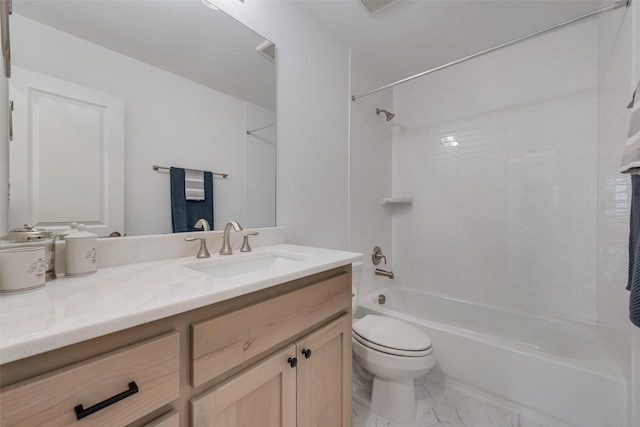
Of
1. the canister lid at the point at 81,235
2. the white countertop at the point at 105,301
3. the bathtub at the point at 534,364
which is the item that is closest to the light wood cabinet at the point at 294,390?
the white countertop at the point at 105,301

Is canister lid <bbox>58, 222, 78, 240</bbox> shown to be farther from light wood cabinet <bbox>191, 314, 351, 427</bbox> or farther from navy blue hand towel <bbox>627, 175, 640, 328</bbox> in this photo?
navy blue hand towel <bbox>627, 175, 640, 328</bbox>

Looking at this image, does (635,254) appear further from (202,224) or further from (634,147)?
(202,224)

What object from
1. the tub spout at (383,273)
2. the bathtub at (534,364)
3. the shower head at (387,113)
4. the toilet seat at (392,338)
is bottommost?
the bathtub at (534,364)

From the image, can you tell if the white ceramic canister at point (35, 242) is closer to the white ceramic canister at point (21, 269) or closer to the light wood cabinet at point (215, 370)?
the white ceramic canister at point (21, 269)

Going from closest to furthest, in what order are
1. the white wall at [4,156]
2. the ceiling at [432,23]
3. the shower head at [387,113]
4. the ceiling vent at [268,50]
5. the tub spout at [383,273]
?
the white wall at [4,156], the ceiling vent at [268,50], the ceiling at [432,23], the tub spout at [383,273], the shower head at [387,113]

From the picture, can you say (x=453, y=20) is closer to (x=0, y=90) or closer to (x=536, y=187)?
(x=536, y=187)

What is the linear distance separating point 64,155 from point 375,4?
1.70 meters

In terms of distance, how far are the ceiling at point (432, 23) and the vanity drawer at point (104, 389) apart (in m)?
1.90

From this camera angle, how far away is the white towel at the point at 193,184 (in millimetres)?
1121

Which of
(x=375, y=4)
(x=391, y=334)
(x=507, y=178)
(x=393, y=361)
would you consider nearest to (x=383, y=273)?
(x=391, y=334)

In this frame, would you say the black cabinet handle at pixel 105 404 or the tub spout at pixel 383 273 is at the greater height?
the black cabinet handle at pixel 105 404

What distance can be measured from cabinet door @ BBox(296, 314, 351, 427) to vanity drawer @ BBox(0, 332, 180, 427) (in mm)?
397

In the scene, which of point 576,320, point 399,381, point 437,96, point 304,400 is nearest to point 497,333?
point 576,320

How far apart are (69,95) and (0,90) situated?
147 millimetres
